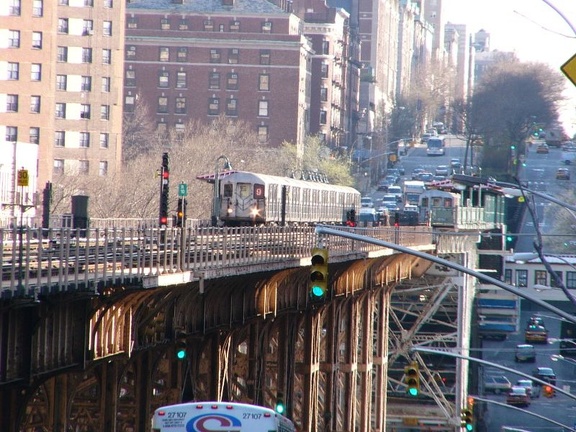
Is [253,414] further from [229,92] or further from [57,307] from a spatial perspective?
[229,92]

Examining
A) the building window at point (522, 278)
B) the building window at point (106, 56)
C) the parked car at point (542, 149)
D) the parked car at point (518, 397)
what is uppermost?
the building window at point (106, 56)

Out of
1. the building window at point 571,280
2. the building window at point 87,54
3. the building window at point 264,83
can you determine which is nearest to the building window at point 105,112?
the building window at point 87,54

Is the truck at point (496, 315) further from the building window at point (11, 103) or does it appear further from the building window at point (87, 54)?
the building window at point (87, 54)

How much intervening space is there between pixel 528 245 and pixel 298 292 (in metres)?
89.4

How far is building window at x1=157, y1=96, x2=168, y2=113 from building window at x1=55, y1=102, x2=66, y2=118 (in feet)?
99.4

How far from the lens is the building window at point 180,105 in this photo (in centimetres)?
13412

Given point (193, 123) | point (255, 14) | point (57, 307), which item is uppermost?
point (255, 14)

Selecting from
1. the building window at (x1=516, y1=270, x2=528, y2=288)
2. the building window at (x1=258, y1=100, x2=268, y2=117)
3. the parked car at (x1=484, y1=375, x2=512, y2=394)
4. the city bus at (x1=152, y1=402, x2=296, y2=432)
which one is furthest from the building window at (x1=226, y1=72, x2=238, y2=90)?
the city bus at (x1=152, y1=402, x2=296, y2=432)

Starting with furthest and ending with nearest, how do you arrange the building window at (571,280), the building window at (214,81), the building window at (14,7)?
the building window at (214,81) < the building window at (571,280) < the building window at (14,7)

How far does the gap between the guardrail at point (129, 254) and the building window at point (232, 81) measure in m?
86.9

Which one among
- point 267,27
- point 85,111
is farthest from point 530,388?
point 267,27

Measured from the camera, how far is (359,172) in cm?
14562

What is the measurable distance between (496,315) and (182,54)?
53.0 metres

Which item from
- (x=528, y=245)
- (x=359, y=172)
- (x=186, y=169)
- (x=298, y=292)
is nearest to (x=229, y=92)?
(x=359, y=172)
